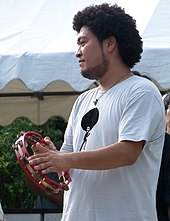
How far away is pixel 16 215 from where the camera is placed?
4.49 meters

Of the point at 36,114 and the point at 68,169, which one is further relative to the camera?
the point at 36,114

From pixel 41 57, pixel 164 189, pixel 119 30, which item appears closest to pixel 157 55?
pixel 41 57

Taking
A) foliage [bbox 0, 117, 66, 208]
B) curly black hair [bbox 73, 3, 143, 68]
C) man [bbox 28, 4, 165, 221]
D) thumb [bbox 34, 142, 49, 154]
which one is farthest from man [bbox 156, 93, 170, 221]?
foliage [bbox 0, 117, 66, 208]

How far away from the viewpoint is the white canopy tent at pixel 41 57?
3799 mm

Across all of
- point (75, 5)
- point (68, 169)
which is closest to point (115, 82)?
point (68, 169)

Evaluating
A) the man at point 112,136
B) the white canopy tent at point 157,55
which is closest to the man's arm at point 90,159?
the man at point 112,136

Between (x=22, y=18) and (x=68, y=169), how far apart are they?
227 cm

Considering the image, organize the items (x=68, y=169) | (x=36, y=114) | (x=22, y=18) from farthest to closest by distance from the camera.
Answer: (x=36, y=114) → (x=22, y=18) → (x=68, y=169)

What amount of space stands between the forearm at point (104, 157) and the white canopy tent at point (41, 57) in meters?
1.40

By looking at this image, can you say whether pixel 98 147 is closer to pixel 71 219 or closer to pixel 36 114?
pixel 71 219

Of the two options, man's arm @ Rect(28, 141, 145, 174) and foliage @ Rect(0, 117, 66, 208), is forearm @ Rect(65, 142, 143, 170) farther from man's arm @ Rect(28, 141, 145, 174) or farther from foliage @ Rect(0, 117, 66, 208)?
foliage @ Rect(0, 117, 66, 208)

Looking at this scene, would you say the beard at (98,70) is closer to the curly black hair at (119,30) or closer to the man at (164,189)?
the curly black hair at (119,30)

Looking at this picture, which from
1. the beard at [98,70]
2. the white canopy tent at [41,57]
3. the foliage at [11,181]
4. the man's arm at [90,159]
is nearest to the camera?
the man's arm at [90,159]

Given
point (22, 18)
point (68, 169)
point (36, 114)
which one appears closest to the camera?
point (68, 169)
